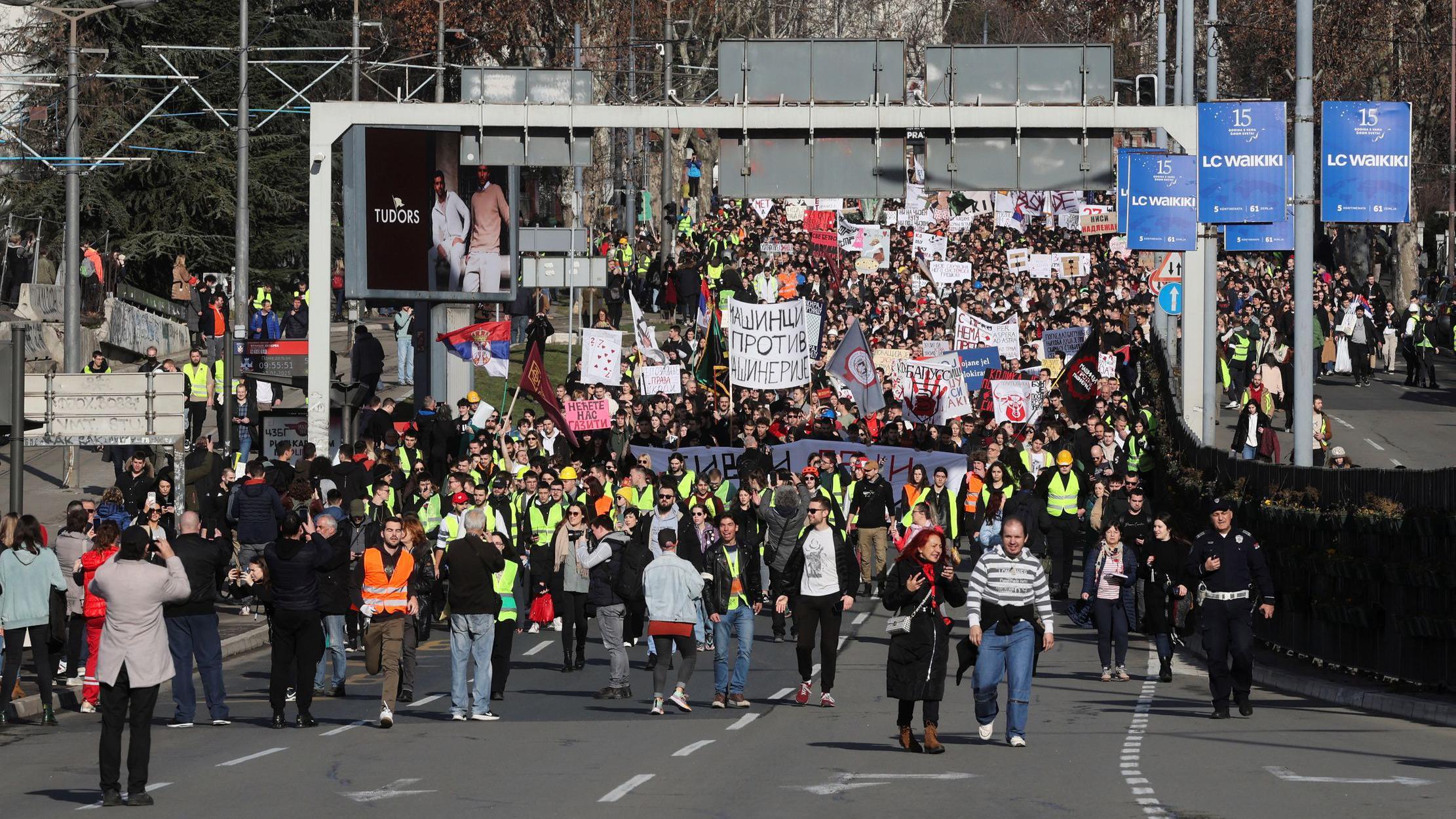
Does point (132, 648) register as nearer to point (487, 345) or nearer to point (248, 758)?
point (248, 758)

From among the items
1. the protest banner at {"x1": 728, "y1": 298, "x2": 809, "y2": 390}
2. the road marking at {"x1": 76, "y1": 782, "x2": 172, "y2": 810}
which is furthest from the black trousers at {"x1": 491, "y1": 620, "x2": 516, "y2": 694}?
the protest banner at {"x1": 728, "y1": 298, "x2": 809, "y2": 390}

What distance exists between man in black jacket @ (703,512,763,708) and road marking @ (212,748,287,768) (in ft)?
13.0

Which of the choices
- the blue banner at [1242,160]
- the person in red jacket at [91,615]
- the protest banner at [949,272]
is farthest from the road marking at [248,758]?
the protest banner at [949,272]

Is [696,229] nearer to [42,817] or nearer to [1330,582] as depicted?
[1330,582]

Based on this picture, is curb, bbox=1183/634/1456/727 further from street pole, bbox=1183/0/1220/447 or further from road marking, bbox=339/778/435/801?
street pole, bbox=1183/0/1220/447

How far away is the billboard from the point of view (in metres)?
32.9

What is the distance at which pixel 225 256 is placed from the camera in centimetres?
5488

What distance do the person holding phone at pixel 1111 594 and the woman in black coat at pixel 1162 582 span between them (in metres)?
0.17

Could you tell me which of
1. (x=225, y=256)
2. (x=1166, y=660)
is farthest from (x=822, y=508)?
(x=225, y=256)

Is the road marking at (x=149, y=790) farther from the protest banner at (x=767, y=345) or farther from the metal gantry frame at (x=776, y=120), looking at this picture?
the protest banner at (x=767, y=345)

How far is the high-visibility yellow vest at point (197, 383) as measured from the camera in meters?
33.1

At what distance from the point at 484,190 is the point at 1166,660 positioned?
56.2 feet

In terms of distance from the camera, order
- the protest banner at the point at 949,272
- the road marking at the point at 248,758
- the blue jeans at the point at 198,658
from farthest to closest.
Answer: the protest banner at the point at 949,272, the blue jeans at the point at 198,658, the road marking at the point at 248,758

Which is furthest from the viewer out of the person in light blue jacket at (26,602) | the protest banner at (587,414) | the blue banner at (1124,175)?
the protest banner at (587,414)
